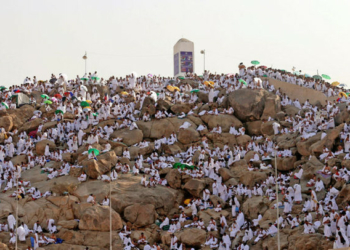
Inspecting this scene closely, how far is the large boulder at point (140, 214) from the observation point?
29656mm

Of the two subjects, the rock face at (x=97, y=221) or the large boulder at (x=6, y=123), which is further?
the large boulder at (x=6, y=123)

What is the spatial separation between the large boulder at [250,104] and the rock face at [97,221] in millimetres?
14715

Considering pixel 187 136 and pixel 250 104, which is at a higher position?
pixel 250 104

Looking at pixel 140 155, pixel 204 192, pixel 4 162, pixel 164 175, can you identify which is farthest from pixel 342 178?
pixel 4 162

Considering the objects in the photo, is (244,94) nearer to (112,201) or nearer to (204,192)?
(204,192)

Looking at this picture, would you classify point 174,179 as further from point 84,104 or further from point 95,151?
point 84,104

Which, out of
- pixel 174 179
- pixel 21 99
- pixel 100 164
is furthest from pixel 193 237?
pixel 21 99

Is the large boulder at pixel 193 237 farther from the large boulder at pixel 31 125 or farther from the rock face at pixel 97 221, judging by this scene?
the large boulder at pixel 31 125

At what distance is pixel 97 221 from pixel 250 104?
15980 mm

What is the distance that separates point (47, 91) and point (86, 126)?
974cm

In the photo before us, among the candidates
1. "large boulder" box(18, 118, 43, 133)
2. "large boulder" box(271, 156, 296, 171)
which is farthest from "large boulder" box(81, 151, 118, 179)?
"large boulder" box(271, 156, 296, 171)

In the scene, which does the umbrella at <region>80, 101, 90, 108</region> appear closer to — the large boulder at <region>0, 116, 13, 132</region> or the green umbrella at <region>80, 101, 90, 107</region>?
the green umbrella at <region>80, 101, 90, 107</region>

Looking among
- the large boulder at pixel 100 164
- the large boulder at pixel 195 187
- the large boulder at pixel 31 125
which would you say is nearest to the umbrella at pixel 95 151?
the large boulder at pixel 100 164

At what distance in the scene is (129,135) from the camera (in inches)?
1489
